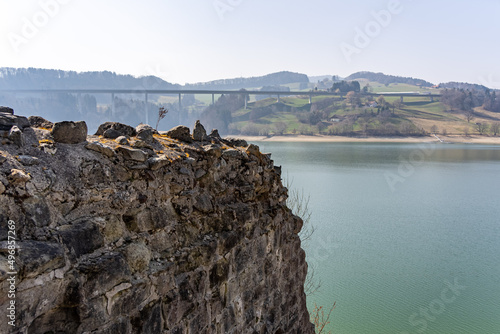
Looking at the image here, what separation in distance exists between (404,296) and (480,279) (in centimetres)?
319

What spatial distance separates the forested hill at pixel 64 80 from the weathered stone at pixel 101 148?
9282 centimetres

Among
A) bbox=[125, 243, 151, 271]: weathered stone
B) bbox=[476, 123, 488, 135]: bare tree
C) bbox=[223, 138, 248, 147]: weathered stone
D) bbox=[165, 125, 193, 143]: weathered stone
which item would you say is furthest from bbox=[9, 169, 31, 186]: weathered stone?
bbox=[476, 123, 488, 135]: bare tree

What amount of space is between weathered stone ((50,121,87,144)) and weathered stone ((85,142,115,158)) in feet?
0.37

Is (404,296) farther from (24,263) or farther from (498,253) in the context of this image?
(24,263)

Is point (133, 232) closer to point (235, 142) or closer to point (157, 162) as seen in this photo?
point (157, 162)

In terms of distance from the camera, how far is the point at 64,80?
111750mm

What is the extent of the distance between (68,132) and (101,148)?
0.27 m

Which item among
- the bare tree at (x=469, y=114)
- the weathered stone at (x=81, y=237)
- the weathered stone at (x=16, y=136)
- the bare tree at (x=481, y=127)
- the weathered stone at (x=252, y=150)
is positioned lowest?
the bare tree at (x=481, y=127)

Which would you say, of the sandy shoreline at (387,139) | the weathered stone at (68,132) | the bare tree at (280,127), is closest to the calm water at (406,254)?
the weathered stone at (68,132)

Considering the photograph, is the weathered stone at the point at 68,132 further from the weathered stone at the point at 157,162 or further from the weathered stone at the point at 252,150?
the weathered stone at the point at 252,150

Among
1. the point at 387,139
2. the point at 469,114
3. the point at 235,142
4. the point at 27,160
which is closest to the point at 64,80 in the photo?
the point at 387,139

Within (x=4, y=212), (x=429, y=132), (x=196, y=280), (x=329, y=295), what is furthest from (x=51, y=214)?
(x=429, y=132)

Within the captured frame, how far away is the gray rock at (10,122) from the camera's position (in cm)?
287

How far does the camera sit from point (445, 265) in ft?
48.1
